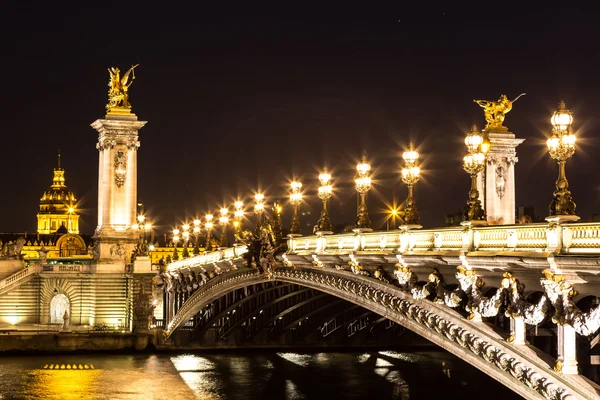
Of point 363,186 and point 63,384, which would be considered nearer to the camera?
point 363,186

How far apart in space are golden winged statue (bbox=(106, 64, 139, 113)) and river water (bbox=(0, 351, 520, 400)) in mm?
26091

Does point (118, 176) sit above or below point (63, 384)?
above

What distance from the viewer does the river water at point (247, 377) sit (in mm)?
52938

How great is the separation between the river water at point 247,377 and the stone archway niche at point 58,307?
17.1 m

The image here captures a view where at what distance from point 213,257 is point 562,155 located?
133 ft

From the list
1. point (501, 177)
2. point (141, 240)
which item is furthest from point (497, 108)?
point (141, 240)

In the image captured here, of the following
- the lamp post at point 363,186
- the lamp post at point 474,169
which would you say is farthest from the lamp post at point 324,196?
the lamp post at point 474,169

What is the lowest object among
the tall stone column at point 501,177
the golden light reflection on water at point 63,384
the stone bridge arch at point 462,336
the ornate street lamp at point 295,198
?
the golden light reflection on water at point 63,384

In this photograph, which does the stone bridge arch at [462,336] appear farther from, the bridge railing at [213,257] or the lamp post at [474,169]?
the bridge railing at [213,257]

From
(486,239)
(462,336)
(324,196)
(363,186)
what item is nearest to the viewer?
(486,239)

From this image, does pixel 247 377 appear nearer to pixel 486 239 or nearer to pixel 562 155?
pixel 486 239

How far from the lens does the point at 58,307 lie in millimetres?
86688

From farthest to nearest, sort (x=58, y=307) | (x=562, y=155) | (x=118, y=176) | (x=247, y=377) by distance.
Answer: (x=118, y=176), (x=58, y=307), (x=247, y=377), (x=562, y=155)

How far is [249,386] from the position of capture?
56.2m
